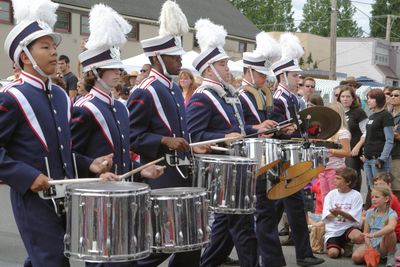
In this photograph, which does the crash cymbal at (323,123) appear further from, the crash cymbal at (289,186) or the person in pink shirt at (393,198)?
the person in pink shirt at (393,198)

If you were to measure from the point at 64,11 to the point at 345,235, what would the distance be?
20730mm

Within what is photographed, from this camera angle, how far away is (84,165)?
200 inches

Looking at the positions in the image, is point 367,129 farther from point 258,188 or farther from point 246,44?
point 246,44

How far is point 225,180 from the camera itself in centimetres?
579

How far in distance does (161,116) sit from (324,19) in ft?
263

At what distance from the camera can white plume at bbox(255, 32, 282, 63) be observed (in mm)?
7832

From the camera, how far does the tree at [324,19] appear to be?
83.5 meters

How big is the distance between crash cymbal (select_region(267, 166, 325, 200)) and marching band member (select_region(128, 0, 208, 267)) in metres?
1.27

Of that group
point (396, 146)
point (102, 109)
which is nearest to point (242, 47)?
point (396, 146)

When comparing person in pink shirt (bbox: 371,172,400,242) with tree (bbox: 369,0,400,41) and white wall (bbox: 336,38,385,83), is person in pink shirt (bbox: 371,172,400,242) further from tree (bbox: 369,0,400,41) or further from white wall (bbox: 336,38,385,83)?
tree (bbox: 369,0,400,41)

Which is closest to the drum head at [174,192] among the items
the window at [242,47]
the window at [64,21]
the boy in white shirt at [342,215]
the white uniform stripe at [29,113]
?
the white uniform stripe at [29,113]

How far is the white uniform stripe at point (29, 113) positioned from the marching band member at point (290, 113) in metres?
3.40

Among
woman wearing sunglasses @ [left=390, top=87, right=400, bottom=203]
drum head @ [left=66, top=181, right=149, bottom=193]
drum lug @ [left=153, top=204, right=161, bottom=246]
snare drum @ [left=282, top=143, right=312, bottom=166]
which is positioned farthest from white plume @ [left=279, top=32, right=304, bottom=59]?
drum head @ [left=66, top=181, right=149, bottom=193]

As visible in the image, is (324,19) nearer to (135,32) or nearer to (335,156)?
(135,32)
